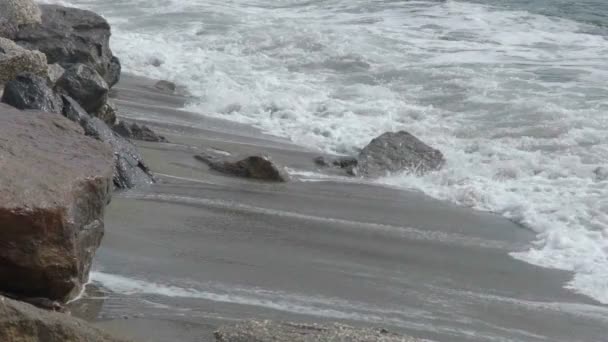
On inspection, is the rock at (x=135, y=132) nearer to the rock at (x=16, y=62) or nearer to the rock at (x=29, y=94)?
the rock at (x=16, y=62)

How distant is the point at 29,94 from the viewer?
743 cm

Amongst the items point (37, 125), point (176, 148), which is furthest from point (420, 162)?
point (37, 125)

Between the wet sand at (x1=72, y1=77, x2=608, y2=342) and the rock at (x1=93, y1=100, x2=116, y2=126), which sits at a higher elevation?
the rock at (x1=93, y1=100, x2=116, y2=126)

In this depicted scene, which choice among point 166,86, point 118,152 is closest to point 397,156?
point 118,152

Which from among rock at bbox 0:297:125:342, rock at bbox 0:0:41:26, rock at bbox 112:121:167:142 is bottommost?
rock at bbox 112:121:167:142

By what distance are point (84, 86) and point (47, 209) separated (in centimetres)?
455

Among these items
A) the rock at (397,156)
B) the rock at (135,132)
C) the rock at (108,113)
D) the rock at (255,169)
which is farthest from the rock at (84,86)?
the rock at (397,156)

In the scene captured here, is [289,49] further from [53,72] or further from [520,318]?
[520,318]

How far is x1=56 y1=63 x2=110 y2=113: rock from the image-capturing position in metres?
8.88

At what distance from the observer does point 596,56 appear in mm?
17031

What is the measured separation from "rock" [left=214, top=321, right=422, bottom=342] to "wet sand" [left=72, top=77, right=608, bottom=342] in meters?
0.20

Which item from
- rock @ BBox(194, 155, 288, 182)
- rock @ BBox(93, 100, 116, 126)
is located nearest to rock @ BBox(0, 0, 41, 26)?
rock @ BBox(93, 100, 116, 126)

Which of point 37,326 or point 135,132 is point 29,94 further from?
point 37,326

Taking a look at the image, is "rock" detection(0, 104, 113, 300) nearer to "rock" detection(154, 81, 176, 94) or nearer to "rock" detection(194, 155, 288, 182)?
"rock" detection(194, 155, 288, 182)
